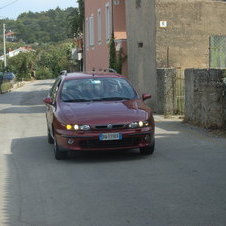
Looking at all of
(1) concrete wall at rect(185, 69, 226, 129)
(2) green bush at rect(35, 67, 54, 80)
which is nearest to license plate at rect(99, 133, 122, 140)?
(1) concrete wall at rect(185, 69, 226, 129)

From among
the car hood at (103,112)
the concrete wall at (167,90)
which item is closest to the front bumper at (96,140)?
the car hood at (103,112)

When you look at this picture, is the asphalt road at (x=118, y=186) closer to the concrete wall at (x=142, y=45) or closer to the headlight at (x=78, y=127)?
the headlight at (x=78, y=127)

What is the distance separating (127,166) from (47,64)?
93.8 meters

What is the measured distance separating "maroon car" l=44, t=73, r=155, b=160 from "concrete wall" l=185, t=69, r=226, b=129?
3.47 metres

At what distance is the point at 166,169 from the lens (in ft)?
29.9

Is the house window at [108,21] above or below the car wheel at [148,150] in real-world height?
above

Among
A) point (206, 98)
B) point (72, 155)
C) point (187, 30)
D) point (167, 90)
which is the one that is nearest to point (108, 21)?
point (187, 30)

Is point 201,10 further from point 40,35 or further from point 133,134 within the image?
point 40,35

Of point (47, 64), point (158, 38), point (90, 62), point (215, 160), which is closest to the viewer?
point (215, 160)

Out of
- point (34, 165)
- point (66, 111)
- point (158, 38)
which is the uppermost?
point (158, 38)

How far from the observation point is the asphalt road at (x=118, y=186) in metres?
6.34

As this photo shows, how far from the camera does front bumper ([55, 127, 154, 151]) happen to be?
32.5 feet

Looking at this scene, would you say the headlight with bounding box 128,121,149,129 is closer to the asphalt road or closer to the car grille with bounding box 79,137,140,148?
the car grille with bounding box 79,137,140,148

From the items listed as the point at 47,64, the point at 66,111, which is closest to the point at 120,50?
the point at 66,111
